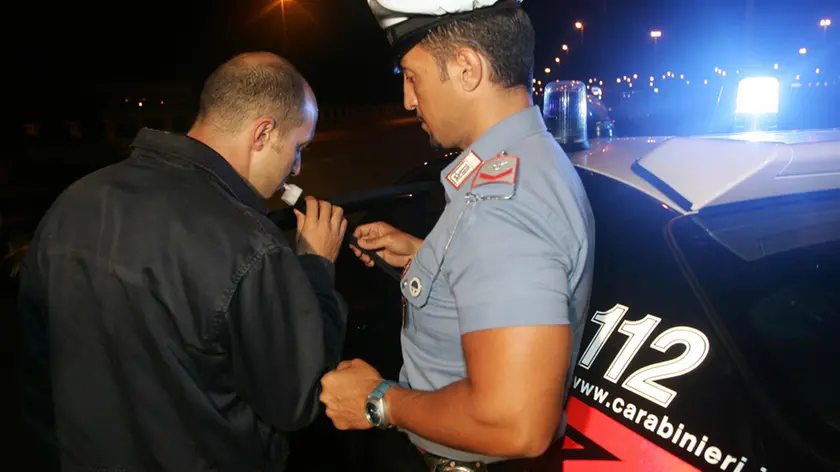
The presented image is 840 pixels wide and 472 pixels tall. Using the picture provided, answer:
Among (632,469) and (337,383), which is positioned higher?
(337,383)

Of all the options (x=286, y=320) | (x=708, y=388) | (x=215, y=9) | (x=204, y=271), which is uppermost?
(x=215, y=9)

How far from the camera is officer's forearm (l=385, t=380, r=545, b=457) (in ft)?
3.29

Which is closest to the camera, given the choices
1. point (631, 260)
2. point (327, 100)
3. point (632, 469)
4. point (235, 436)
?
point (632, 469)

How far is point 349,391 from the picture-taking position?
52.5 inches

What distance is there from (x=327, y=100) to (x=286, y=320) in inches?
2238

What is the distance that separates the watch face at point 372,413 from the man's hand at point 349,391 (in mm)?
28

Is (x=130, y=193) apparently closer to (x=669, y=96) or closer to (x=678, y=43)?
(x=669, y=96)

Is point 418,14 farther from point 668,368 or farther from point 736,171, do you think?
point 668,368

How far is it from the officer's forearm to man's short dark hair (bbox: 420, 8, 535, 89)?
25.7 inches

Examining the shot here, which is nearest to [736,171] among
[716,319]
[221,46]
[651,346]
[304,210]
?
[716,319]

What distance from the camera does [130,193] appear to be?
1.37 m

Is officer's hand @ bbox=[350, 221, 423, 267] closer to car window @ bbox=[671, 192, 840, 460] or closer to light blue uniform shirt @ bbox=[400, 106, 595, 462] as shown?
light blue uniform shirt @ bbox=[400, 106, 595, 462]

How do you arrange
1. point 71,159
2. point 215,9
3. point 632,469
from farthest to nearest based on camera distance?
point 215,9, point 71,159, point 632,469

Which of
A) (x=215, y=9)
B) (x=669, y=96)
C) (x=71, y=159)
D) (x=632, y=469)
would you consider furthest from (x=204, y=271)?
(x=215, y=9)
